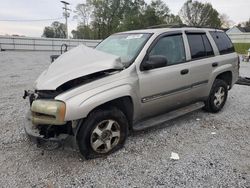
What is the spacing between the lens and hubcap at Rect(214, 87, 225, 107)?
15.8ft

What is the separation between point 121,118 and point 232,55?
3.27m

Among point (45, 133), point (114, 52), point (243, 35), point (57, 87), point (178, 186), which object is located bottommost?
point (178, 186)

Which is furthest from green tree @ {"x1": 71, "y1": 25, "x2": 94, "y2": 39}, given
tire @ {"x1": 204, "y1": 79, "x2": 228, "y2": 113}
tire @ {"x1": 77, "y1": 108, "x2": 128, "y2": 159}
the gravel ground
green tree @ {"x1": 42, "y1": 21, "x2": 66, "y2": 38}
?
tire @ {"x1": 77, "y1": 108, "x2": 128, "y2": 159}

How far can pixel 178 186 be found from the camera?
258cm

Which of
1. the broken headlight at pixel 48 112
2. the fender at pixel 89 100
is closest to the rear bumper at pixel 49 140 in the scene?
the broken headlight at pixel 48 112

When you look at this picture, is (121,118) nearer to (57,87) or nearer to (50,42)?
(57,87)

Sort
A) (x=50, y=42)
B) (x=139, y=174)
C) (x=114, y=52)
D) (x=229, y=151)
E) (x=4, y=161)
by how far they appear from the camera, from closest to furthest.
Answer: (x=139, y=174) → (x=4, y=161) → (x=229, y=151) → (x=114, y=52) → (x=50, y=42)

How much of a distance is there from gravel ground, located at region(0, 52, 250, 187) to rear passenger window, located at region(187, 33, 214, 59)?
129cm

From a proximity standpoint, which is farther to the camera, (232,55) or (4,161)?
(232,55)

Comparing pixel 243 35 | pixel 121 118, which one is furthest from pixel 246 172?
pixel 243 35

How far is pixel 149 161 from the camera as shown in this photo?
3.07 metres

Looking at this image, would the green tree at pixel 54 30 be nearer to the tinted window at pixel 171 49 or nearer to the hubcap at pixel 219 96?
the hubcap at pixel 219 96

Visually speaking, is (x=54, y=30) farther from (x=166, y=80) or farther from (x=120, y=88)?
(x=120, y=88)

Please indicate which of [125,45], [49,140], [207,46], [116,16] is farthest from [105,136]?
[116,16]
